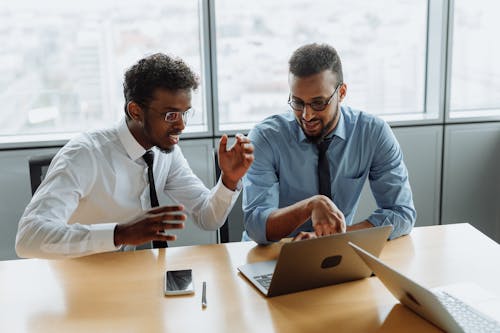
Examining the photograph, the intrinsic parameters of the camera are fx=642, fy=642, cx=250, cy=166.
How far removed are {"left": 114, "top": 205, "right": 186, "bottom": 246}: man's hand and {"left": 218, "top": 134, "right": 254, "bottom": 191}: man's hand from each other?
1.39 ft

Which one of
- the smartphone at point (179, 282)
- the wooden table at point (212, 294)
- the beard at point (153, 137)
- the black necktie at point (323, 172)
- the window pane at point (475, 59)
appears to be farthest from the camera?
the window pane at point (475, 59)

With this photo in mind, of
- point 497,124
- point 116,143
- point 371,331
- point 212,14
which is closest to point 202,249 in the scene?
point 116,143

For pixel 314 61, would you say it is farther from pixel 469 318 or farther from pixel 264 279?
pixel 469 318

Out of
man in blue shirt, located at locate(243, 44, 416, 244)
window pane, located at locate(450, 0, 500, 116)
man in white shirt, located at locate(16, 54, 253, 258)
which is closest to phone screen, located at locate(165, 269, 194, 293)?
man in white shirt, located at locate(16, 54, 253, 258)

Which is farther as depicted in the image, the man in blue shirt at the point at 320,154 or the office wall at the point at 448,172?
the office wall at the point at 448,172

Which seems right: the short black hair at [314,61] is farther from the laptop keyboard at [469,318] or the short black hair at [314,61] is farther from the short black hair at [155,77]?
the laptop keyboard at [469,318]

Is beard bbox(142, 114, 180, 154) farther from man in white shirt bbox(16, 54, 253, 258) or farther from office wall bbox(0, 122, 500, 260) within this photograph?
office wall bbox(0, 122, 500, 260)

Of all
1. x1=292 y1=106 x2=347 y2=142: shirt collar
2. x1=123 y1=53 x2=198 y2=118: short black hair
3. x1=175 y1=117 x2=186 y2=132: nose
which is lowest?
x1=292 y1=106 x2=347 y2=142: shirt collar

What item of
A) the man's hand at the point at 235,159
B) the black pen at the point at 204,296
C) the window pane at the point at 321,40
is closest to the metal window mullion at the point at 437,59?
the window pane at the point at 321,40

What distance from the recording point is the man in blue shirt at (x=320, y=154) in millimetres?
2264

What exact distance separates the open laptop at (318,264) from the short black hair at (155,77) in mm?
764

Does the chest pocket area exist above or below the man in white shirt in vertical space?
below

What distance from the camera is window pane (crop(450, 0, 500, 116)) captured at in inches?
141

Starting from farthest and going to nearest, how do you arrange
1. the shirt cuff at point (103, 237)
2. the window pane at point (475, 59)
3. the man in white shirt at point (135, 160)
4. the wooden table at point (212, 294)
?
the window pane at point (475, 59), the man in white shirt at point (135, 160), the shirt cuff at point (103, 237), the wooden table at point (212, 294)
